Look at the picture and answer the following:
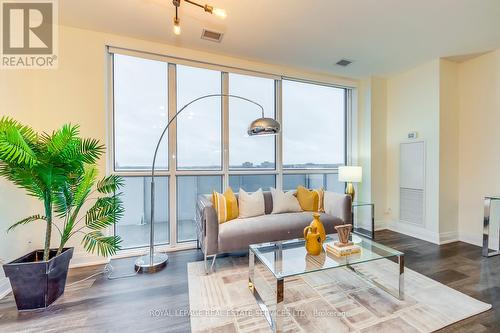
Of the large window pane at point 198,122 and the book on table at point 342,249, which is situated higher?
the large window pane at point 198,122

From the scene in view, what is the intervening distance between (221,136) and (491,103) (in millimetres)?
3921

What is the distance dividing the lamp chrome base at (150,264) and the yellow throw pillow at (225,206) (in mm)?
826

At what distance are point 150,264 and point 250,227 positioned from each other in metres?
1.22

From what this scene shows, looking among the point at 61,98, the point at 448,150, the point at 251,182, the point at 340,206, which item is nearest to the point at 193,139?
the point at 251,182

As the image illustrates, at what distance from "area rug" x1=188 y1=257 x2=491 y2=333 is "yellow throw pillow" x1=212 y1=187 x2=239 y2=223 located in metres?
0.67

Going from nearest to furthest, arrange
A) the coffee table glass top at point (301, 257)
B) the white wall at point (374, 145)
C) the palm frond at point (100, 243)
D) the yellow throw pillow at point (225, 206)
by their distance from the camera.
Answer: the coffee table glass top at point (301, 257)
the palm frond at point (100, 243)
the yellow throw pillow at point (225, 206)
the white wall at point (374, 145)

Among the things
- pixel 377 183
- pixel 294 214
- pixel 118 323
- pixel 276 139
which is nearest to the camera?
pixel 118 323

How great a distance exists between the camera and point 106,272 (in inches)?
96.3

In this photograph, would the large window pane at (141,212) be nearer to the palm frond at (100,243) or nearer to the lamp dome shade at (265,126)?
the palm frond at (100,243)

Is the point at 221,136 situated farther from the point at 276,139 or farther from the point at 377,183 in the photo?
the point at 377,183

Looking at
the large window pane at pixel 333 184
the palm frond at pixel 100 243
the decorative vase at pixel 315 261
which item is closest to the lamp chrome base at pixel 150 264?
the palm frond at pixel 100 243

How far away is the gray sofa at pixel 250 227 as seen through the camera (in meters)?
2.45

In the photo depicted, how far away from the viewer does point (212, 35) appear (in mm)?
2768

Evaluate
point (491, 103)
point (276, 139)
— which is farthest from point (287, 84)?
point (491, 103)
